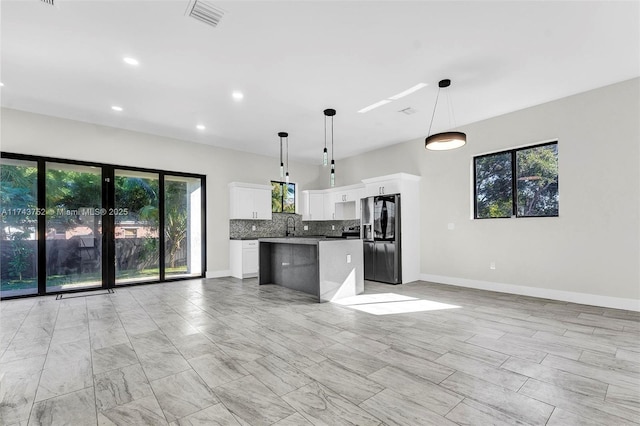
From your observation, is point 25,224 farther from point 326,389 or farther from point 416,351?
point 416,351

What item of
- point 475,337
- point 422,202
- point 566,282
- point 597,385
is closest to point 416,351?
point 475,337

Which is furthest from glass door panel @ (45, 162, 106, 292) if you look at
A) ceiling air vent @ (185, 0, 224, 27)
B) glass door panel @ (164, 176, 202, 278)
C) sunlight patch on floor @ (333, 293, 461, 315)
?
sunlight patch on floor @ (333, 293, 461, 315)

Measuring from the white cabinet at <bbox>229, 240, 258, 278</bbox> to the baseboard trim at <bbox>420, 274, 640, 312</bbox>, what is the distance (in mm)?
3877

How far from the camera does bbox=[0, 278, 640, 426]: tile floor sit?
5.97 ft

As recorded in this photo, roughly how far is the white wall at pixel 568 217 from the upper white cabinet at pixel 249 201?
4001 mm

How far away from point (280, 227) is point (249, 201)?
134 cm

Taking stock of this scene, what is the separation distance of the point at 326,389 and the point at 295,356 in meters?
0.59

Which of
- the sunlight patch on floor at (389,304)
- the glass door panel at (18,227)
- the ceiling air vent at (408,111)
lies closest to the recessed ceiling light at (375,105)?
the ceiling air vent at (408,111)

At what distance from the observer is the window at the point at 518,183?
4.74 m

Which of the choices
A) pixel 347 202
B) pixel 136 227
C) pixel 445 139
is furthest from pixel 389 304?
pixel 136 227

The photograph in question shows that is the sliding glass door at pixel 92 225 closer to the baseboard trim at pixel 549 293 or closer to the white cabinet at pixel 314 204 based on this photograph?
the white cabinet at pixel 314 204

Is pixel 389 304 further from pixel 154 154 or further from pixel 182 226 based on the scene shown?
pixel 154 154

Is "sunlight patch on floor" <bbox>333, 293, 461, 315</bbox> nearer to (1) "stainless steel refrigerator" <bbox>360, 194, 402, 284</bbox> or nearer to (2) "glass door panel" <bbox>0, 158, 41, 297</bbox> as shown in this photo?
(1) "stainless steel refrigerator" <bbox>360, 194, 402, 284</bbox>

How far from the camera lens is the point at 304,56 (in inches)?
133
